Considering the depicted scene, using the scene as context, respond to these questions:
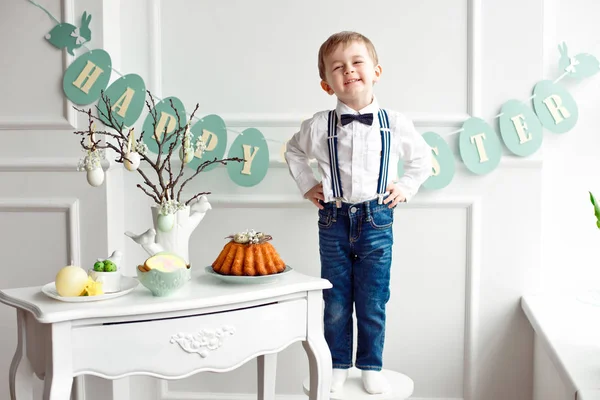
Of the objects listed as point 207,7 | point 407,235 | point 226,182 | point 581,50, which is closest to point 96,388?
point 226,182

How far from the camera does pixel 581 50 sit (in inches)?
91.7

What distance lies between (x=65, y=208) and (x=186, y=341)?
99 cm

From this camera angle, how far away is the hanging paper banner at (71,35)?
226 cm

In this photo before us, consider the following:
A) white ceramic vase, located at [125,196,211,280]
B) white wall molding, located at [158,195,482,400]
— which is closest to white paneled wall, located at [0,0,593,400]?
white wall molding, located at [158,195,482,400]

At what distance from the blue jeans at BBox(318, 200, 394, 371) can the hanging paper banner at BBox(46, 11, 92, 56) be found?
0.99m

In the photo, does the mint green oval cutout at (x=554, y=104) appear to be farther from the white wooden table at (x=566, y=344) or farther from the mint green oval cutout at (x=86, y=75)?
the mint green oval cutout at (x=86, y=75)

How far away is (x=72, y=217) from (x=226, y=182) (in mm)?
529

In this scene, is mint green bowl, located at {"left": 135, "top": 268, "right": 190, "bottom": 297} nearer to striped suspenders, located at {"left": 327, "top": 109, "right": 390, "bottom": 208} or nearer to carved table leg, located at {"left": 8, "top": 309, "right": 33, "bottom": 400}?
carved table leg, located at {"left": 8, "top": 309, "right": 33, "bottom": 400}

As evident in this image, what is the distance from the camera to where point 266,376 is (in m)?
2.12

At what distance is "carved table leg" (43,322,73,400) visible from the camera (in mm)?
1411

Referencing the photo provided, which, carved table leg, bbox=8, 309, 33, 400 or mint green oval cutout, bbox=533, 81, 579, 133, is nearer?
carved table leg, bbox=8, 309, 33, 400

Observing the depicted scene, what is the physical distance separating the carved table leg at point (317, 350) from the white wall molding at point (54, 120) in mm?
1101

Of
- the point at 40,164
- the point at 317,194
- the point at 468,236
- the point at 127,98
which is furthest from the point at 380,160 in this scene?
the point at 40,164

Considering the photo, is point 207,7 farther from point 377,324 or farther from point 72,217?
point 377,324
